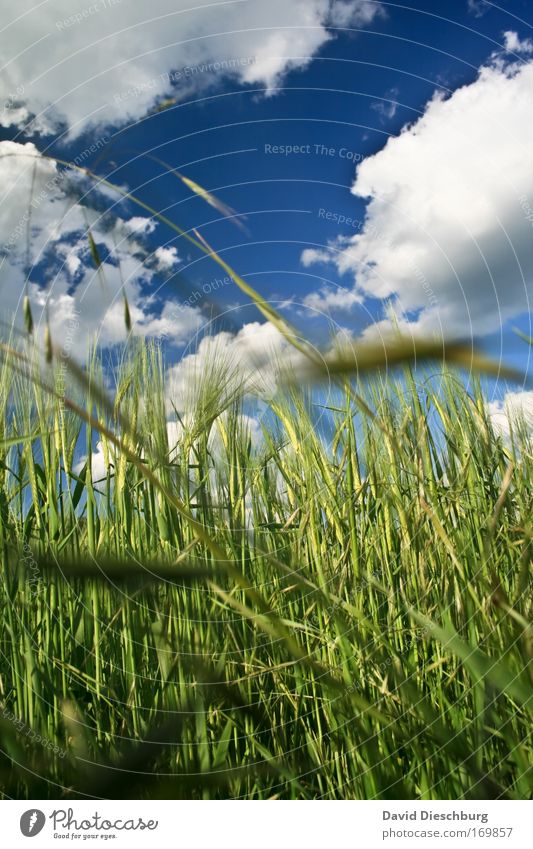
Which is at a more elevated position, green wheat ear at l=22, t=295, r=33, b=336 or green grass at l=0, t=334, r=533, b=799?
green wheat ear at l=22, t=295, r=33, b=336

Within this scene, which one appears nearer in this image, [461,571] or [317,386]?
[461,571]

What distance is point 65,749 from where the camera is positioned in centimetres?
79

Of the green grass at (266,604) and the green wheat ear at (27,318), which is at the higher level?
the green wheat ear at (27,318)

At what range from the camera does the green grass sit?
0.75 meters

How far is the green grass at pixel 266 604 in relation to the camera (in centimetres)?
75

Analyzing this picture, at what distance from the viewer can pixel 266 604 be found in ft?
2.78

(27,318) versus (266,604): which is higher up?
(27,318)

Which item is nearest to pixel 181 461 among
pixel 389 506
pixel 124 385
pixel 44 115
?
pixel 124 385

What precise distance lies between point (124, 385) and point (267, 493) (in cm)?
33

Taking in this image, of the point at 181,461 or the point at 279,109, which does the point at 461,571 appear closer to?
the point at 181,461

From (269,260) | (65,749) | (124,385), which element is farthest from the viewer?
(269,260)

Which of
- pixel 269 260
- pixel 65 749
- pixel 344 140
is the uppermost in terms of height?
pixel 344 140

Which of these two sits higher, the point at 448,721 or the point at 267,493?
the point at 267,493

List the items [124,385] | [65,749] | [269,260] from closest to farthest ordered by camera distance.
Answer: [65,749] → [124,385] → [269,260]
